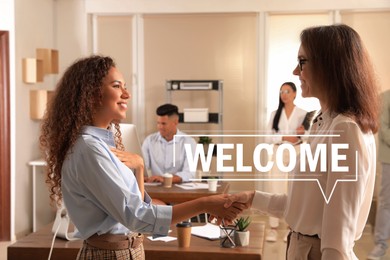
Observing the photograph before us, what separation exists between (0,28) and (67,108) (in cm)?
378

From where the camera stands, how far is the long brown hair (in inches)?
53.6

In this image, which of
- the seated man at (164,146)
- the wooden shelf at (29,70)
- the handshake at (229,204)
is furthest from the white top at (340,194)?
the wooden shelf at (29,70)

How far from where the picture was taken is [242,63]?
6.13 metres

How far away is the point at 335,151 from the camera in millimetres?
1344

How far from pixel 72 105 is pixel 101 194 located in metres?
0.28

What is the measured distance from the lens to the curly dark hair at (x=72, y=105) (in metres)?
1.59

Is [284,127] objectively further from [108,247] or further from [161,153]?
[108,247]

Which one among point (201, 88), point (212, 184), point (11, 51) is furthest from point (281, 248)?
point (11, 51)

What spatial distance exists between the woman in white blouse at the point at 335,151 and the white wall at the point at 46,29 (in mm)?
4113

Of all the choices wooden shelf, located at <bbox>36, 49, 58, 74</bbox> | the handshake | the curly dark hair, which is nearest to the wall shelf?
wooden shelf, located at <bbox>36, 49, 58, 74</bbox>

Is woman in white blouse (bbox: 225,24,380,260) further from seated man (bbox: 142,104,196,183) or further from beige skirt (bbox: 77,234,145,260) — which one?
seated man (bbox: 142,104,196,183)

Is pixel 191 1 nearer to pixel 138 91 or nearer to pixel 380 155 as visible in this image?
pixel 138 91

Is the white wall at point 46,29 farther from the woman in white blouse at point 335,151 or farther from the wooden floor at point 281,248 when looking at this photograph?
the woman in white blouse at point 335,151

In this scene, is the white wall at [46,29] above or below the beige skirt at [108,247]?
above
